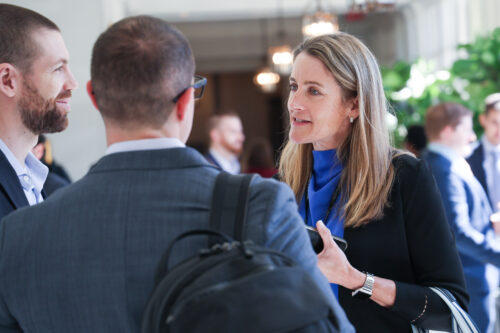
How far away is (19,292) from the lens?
3.49 ft

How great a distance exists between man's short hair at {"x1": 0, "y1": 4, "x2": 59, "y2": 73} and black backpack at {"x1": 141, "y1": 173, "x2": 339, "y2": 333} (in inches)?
39.1

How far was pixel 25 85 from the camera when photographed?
1688 mm

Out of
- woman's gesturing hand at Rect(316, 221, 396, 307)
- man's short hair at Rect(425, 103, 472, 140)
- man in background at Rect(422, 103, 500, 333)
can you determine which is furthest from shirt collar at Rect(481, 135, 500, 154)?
woman's gesturing hand at Rect(316, 221, 396, 307)

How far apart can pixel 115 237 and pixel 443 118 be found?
322 cm

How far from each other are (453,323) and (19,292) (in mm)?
1254

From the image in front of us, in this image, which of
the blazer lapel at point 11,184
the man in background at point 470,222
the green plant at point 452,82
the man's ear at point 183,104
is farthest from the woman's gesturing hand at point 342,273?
the green plant at point 452,82

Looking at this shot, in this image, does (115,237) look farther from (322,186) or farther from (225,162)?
(225,162)

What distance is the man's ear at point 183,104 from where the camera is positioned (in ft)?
3.61

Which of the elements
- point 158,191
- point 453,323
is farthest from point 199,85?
point 453,323

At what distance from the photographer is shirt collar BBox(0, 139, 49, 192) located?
1.69m

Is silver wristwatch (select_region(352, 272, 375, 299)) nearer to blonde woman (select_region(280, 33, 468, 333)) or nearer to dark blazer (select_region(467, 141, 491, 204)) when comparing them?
blonde woman (select_region(280, 33, 468, 333))

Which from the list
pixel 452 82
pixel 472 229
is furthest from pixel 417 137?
pixel 472 229

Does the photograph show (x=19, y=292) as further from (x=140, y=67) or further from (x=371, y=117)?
(x=371, y=117)

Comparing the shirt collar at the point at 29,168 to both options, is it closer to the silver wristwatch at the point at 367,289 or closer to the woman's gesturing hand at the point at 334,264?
the woman's gesturing hand at the point at 334,264
